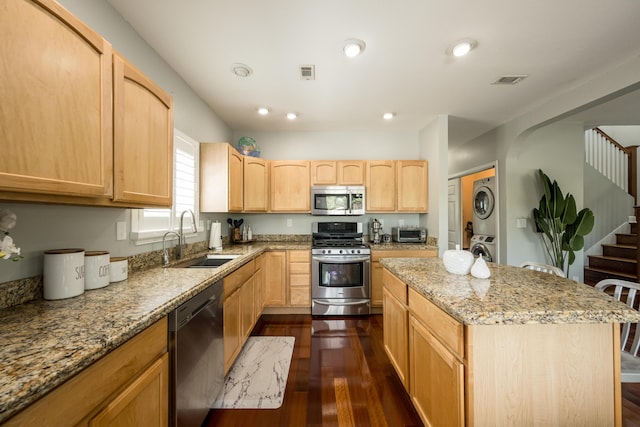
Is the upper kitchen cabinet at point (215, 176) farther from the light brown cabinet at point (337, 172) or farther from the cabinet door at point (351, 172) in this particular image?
the cabinet door at point (351, 172)

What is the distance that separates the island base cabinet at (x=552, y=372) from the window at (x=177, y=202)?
215cm

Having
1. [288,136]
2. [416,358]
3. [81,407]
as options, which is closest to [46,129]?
[81,407]

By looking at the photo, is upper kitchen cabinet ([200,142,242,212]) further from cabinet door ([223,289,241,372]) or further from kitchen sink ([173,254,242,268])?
cabinet door ([223,289,241,372])

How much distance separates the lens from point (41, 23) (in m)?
0.87

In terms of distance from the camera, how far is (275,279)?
3293 millimetres

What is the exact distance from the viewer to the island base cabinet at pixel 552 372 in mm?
1015

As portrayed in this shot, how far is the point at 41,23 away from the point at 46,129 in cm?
37

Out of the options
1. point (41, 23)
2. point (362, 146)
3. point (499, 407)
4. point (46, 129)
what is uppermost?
point (362, 146)

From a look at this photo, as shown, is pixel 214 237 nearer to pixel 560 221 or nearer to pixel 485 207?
pixel 485 207

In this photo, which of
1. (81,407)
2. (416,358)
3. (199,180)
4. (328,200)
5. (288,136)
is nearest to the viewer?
(81,407)

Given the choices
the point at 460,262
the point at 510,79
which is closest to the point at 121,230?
the point at 460,262

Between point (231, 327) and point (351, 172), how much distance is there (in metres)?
2.53

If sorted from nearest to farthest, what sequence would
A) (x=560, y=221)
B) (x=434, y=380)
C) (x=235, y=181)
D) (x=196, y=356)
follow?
(x=434, y=380), (x=196, y=356), (x=235, y=181), (x=560, y=221)

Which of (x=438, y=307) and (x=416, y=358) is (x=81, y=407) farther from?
(x=416, y=358)
